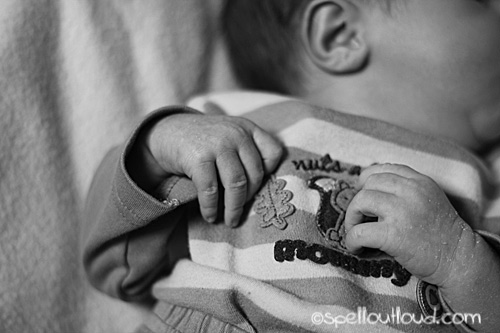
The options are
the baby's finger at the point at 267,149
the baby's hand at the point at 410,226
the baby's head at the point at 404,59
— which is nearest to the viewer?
the baby's hand at the point at 410,226

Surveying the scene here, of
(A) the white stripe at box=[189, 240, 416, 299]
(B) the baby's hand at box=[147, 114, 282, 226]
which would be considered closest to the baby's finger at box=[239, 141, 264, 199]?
(B) the baby's hand at box=[147, 114, 282, 226]

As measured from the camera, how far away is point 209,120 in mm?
997

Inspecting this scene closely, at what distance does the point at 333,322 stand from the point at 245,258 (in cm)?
17

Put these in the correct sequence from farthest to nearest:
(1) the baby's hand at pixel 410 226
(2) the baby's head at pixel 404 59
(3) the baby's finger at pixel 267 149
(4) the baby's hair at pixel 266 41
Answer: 1. (4) the baby's hair at pixel 266 41
2. (2) the baby's head at pixel 404 59
3. (3) the baby's finger at pixel 267 149
4. (1) the baby's hand at pixel 410 226

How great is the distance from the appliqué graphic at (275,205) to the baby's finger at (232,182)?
35 millimetres

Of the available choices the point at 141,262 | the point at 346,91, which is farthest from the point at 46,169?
the point at 346,91

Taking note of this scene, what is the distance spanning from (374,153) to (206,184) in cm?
31

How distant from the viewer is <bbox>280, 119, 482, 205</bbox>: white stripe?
1.05 m

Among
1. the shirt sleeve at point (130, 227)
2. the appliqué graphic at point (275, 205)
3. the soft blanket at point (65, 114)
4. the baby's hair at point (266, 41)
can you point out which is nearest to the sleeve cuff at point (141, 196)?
the shirt sleeve at point (130, 227)

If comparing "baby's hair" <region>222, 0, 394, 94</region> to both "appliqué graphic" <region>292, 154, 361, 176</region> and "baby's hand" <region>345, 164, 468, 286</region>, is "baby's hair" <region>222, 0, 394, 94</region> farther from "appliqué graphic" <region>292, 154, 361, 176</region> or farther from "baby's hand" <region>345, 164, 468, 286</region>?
"baby's hand" <region>345, 164, 468, 286</region>

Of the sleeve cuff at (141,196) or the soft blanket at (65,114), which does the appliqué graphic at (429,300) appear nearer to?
the sleeve cuff at (141,196)

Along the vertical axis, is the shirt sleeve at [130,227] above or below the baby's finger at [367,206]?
below

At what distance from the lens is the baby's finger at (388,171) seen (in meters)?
0.95

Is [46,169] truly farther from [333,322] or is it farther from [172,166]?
[333,322]
